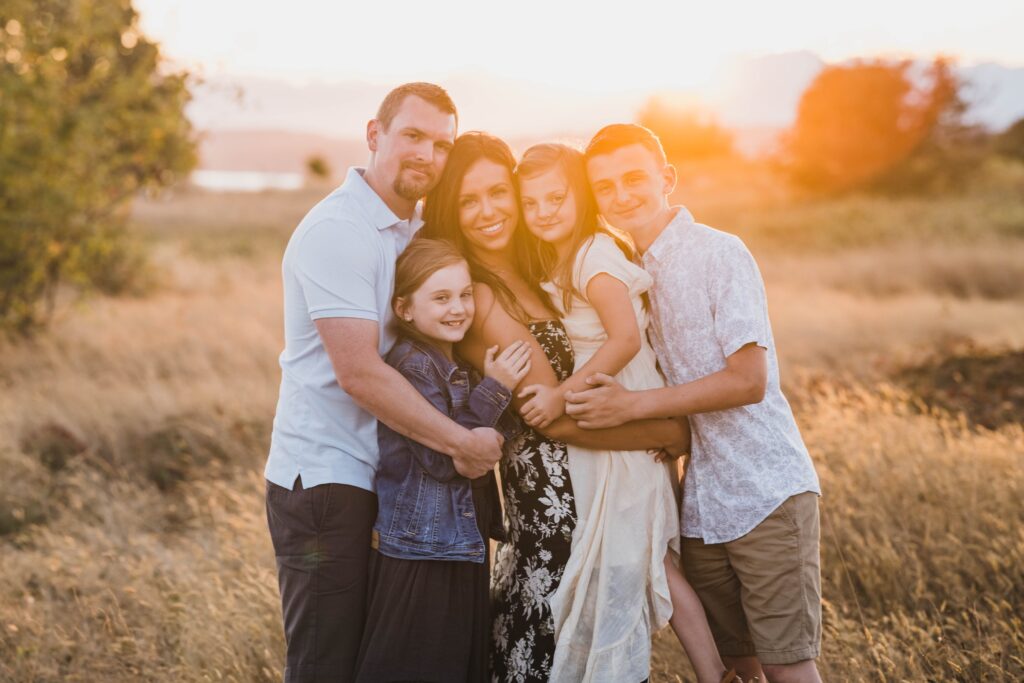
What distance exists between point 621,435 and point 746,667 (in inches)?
41.4

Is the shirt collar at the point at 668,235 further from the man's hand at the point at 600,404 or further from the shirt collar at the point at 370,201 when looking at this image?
the shirt collar at the point at 370,201

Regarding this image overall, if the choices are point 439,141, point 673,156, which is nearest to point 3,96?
Answer: point 439,141

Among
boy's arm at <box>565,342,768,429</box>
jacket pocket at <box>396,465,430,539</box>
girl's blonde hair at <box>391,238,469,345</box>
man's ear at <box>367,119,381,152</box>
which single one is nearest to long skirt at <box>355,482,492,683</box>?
jacket pocket at <box>396,465,430,539</box>

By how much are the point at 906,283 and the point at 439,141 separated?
12170 mm

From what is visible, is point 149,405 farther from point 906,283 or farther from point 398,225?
point 906,283

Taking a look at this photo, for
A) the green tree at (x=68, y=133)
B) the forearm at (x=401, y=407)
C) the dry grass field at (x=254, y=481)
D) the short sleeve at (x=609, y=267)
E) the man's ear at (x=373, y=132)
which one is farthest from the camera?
the green tree at (x=68, y=133)

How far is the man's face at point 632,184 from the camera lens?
319 centimetres

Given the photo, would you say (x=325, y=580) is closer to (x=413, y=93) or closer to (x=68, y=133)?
(x=413, y=93)

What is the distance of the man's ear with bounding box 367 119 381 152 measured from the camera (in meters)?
3.35

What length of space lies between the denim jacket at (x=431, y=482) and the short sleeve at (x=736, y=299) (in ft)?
2.57

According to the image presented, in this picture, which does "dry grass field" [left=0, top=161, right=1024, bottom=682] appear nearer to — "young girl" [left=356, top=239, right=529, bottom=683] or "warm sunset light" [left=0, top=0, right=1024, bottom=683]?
"warm sunset light" [left=0, top=0, right=1024, bottom=683]

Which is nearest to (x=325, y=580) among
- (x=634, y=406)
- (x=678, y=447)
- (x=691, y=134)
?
(x=634, y=406)

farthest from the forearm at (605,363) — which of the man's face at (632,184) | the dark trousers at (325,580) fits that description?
Result: the dark trousers at (325,580)

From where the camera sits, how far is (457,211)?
334cm
